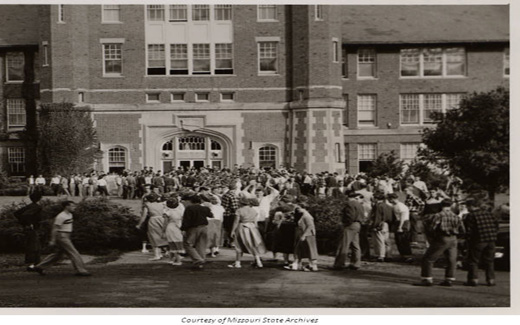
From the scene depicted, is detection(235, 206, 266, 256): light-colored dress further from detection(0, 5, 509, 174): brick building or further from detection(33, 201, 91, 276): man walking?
detection(0, 5, 509, 174): brick building

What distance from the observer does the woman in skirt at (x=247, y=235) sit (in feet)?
48.2

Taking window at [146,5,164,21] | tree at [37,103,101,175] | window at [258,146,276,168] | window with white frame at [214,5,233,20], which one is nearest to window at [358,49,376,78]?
window at [258,146,276,168]

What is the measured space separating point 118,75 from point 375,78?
39.8 ft

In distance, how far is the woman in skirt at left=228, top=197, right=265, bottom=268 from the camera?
1470 centimetres

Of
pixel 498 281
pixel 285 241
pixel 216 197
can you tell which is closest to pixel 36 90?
pixel 216 197

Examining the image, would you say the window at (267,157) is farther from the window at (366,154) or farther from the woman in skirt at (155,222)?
the woman in skirt at (155,222)

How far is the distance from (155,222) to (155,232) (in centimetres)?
22

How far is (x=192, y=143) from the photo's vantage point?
109ft

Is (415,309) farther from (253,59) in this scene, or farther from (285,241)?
(253,59)

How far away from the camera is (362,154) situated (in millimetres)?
34125

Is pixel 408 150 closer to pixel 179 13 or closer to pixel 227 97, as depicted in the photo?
pixel 227 97

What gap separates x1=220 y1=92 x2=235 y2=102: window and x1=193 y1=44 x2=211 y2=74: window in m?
1.22

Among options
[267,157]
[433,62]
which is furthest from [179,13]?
[433,62]

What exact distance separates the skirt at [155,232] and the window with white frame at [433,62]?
2197 cm
